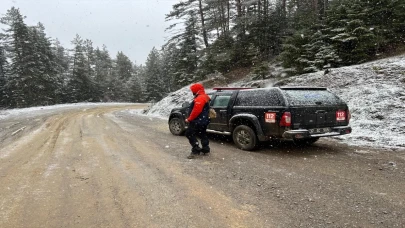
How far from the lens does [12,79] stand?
36188 millimetres

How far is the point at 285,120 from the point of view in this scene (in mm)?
6234

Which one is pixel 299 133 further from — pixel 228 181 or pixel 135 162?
pixel 135 162

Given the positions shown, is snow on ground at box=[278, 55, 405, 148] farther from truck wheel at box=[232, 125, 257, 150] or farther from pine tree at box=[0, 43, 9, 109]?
pine tree at box=[0, 43, 9, 109]

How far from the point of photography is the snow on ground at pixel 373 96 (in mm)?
7902

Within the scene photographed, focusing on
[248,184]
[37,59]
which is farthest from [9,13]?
[248,184]

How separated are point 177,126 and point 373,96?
23.8ft

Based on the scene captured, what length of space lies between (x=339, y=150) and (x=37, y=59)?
40090 millimetres

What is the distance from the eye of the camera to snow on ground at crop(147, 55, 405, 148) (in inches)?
311

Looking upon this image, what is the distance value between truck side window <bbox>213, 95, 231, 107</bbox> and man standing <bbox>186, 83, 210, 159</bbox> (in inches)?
62.1

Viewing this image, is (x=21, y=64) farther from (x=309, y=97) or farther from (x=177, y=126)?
(x=309, y=97)

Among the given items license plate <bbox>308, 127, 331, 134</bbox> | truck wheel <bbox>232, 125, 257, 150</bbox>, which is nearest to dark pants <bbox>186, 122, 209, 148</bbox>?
truck wheel <bbox>232, 125, 257, 150</bbox>

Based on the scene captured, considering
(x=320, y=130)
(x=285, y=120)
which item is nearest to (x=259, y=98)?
(x=285, y=120)

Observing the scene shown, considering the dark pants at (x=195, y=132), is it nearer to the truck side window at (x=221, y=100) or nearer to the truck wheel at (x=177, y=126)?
the truck side window at (x=221, y=100)

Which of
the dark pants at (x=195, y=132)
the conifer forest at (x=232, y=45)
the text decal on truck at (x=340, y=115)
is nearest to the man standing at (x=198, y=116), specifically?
the dark pants at (x=195, y=132)
